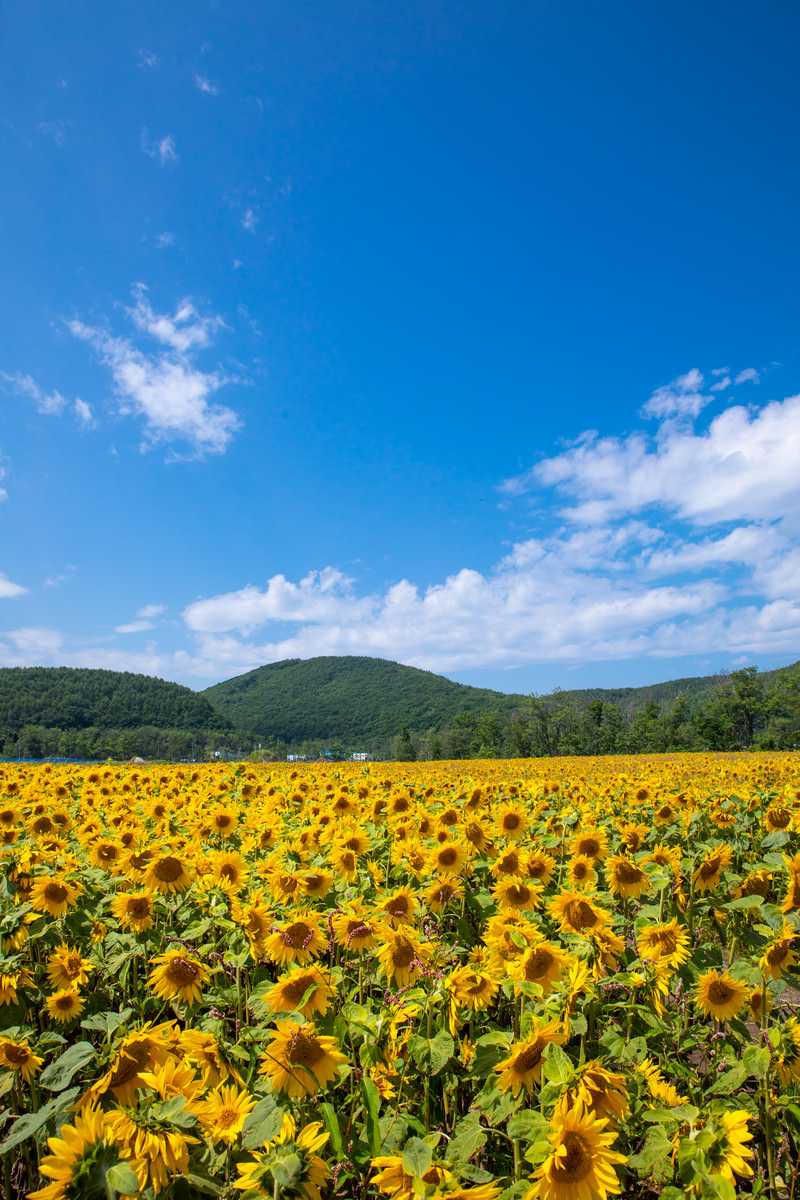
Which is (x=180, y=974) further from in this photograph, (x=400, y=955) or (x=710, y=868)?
(x=710, y=868)

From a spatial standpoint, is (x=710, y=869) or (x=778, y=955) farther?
(x=710, y=869)

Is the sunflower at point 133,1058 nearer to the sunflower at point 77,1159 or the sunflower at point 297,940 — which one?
the sunflower at point 77,1159

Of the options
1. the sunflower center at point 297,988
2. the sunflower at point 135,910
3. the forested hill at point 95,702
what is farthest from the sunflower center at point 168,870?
the forested hill at point 95,702

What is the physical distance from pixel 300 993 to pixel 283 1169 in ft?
2.63

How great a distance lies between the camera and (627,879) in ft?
11.5

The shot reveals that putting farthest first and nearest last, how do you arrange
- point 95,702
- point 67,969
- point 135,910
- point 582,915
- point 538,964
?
point 95,702
point 135,910
point 67,969
point 582,915
point 538,964

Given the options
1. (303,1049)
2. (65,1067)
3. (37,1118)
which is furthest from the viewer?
(303,1049)


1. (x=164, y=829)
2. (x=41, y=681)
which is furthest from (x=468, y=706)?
(x=164, y=829)

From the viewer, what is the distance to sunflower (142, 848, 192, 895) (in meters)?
3.55

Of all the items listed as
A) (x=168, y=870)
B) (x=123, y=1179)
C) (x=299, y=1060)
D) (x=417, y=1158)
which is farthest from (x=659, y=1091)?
(x=168, y=870)

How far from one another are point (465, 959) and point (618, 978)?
4.18ft

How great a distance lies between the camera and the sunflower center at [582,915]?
259 centimetres

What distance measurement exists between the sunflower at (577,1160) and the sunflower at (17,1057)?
1.69 meters

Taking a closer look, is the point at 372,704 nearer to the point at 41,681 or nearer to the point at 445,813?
the point at 41,681
